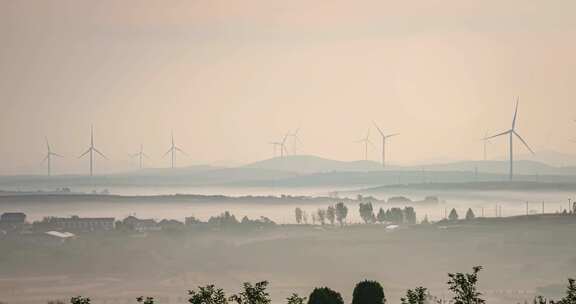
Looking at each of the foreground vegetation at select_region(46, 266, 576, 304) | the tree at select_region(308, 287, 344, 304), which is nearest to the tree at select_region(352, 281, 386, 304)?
the foreground vegetation at select_region(46, 266, 576, 304)

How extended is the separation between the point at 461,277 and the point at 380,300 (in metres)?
7.47

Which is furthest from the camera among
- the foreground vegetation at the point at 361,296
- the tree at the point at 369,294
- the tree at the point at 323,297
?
the tree at the point at 369,294

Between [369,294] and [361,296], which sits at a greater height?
[369,294]

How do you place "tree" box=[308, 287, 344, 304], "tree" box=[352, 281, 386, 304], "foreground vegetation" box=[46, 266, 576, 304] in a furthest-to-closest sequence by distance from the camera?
"tree" box=[352, 281, 386, 304] < "tree" box=[308, 287, 344, 304] < "foreground vegetation" box=[46, 266, 576, 304]

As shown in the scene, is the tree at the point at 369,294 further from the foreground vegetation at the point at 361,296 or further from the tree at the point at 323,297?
the tree at the point at 323,297

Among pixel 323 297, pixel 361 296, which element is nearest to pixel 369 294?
pixel 361 296

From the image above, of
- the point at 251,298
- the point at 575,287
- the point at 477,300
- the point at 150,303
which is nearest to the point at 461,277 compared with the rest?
the point at 477,300

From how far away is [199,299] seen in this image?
90.9 metres

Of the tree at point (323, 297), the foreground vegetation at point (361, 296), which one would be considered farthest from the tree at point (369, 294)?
the tree at point (323, 297)

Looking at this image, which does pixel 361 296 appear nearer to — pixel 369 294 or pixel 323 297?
pixel 369 294

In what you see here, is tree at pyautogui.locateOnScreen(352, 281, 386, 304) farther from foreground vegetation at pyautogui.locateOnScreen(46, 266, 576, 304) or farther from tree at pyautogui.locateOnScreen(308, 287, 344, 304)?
tree at pyautogui.locateOnScreen(308, 287, 344, 304)

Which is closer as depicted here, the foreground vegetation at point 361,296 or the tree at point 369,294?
the foreground vegetation at point 361,296

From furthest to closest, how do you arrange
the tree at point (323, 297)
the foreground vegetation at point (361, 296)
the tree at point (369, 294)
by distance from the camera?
the tree at point (369, 294)
the tree at point (323, 297)
the foreground vegetation at point (361, 296)

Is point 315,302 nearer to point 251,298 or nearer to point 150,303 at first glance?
point 251,298
